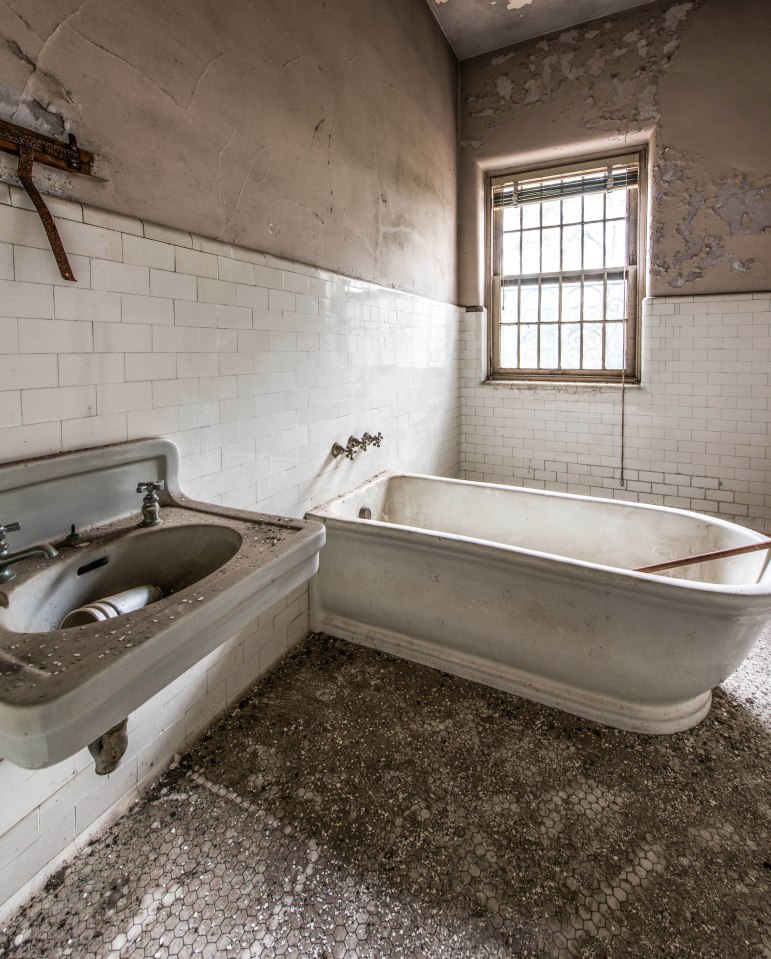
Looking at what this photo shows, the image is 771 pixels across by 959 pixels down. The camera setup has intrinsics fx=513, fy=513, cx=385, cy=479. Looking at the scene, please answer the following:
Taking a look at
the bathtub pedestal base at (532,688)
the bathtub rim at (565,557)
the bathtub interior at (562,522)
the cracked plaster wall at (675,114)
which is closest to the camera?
the bathtub rim at (565,557)

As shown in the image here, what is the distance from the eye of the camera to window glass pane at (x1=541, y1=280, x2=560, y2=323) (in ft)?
12.1

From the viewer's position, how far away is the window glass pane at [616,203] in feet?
11.2

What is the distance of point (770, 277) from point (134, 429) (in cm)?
347

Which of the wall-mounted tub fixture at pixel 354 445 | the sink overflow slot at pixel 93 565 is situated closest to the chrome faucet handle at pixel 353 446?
the wall-mounted tub fixture at pixel 354 445

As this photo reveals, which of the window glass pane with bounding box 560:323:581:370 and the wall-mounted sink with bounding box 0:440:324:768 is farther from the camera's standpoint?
the window glass pane with bounding box 560:323:581:370

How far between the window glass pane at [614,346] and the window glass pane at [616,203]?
729 millimetres

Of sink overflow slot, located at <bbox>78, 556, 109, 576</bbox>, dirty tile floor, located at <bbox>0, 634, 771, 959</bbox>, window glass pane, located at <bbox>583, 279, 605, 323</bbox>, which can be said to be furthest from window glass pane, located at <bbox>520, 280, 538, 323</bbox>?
sink overflow slot, located at <bbox>78, 556, 109, 576</bbox>

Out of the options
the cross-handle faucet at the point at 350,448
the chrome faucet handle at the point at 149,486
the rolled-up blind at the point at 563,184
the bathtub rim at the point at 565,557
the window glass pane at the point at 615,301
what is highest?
the rolled-up blind at the point at 563,184

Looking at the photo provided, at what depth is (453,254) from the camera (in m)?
3.69

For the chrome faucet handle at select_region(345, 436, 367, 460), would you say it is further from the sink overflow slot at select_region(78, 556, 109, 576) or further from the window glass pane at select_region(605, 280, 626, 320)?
the window glass pane at select_region(605, 280, 626, 320)

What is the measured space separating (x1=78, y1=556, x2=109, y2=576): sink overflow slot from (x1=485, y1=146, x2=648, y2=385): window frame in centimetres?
313

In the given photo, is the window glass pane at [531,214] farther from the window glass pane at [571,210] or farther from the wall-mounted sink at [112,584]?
the wall-mounted sink at [112,584]

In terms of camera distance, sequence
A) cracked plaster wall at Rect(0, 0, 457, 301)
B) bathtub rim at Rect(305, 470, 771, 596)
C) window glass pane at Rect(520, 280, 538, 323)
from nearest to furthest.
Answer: cracked plaster wall at Rect(0, 0, 457, 301), bathtub rim at Rect(305, 470, 771, 596), window glass pane at Rect(520, 280, 538, 323)

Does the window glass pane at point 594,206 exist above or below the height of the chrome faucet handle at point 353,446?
above
